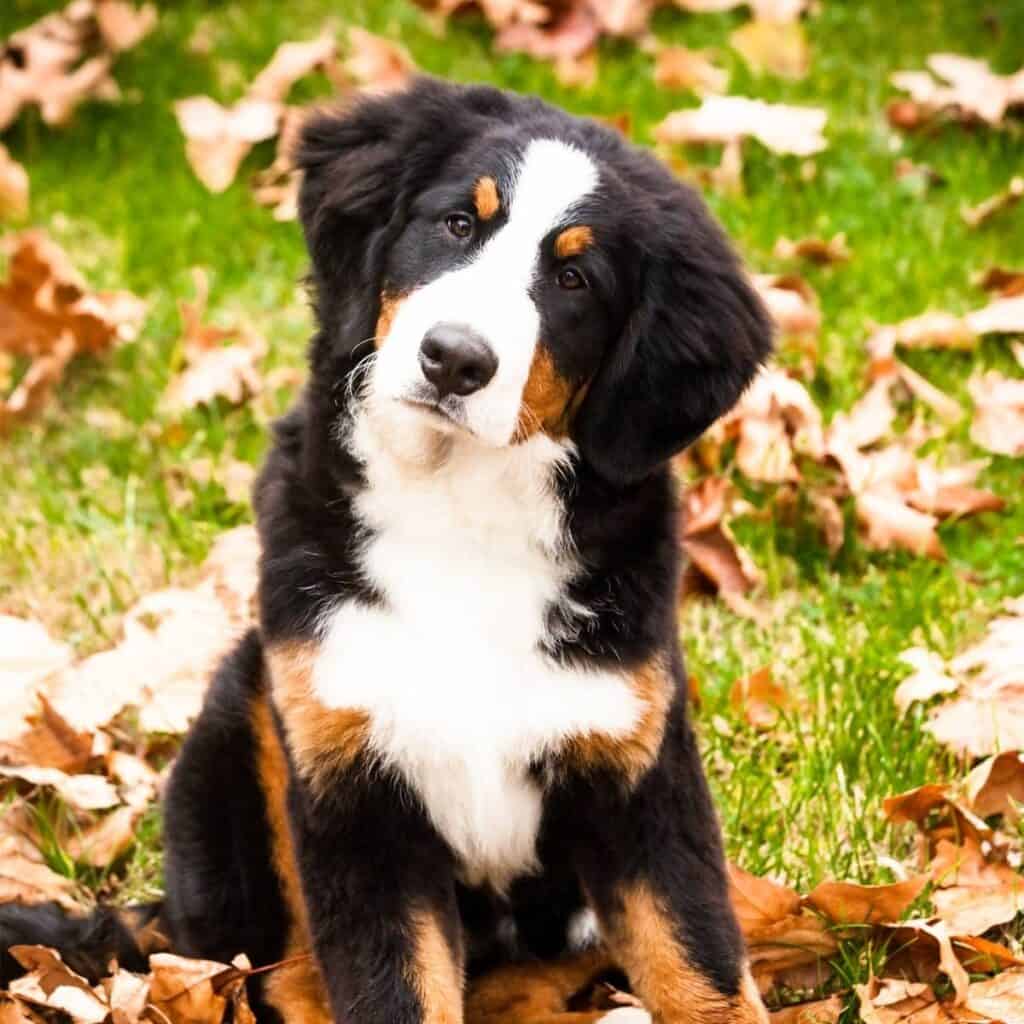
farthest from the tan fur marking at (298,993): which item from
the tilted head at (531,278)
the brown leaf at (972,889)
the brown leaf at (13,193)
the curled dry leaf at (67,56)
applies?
the curled dry leaf at (67,56)

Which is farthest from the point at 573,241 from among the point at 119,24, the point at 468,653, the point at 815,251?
the point at 119,24

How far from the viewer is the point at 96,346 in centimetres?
515

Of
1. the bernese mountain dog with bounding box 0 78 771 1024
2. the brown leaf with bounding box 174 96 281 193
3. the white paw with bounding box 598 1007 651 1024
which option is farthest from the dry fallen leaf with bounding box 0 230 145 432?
the white paw with bounding box 598 1007 651 1024

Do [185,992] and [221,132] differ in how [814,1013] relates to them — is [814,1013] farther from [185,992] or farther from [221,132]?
[221,132]

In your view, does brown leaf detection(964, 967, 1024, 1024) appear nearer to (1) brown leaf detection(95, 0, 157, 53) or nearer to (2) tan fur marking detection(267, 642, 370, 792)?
(2) tan fur marking detection(267, 642, 370, 792)

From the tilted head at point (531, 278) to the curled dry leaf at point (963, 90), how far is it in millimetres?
3349

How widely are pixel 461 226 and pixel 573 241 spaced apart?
191mm

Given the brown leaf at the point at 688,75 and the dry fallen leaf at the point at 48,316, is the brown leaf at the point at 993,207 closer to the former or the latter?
the brown leaf at the point at 688,75

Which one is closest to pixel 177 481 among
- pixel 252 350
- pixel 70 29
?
pixel 252 350

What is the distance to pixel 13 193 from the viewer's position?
5.99 m

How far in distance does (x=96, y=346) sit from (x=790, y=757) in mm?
2427

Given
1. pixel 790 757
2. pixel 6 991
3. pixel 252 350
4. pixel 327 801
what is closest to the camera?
pixel 327 801

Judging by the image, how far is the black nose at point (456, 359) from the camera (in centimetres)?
274

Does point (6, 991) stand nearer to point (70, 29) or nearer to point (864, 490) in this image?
point (864, 490)
